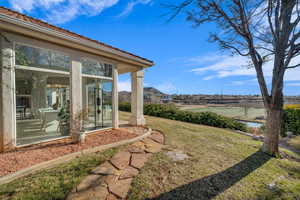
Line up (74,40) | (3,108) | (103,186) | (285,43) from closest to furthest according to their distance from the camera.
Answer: (103,186) < (3,108) < (285,43) < (74,40)

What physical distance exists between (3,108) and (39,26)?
7.70ft

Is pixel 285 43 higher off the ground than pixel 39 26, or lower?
lower

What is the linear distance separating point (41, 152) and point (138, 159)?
8.55 ft

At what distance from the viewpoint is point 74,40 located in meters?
4.02

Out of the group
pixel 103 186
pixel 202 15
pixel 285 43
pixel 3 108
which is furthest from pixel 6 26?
pixel 285 43

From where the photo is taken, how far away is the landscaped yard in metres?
2.13

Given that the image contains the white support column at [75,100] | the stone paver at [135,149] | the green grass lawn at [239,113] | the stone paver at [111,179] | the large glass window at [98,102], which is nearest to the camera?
the stone paver at [111,179]

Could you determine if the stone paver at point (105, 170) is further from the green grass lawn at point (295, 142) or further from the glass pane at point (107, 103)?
the green grass lawn at point (295, 142)

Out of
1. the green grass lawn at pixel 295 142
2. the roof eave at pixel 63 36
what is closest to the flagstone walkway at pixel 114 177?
the roof eave at pixel 63 36

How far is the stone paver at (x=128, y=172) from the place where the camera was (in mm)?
2539

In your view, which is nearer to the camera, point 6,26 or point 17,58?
point 6,26

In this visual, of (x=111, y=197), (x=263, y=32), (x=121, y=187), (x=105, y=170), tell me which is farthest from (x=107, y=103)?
(x=263, y=32)

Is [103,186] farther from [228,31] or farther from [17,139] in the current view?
[228,31]

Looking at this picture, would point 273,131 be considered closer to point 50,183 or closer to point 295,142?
point 295,142
